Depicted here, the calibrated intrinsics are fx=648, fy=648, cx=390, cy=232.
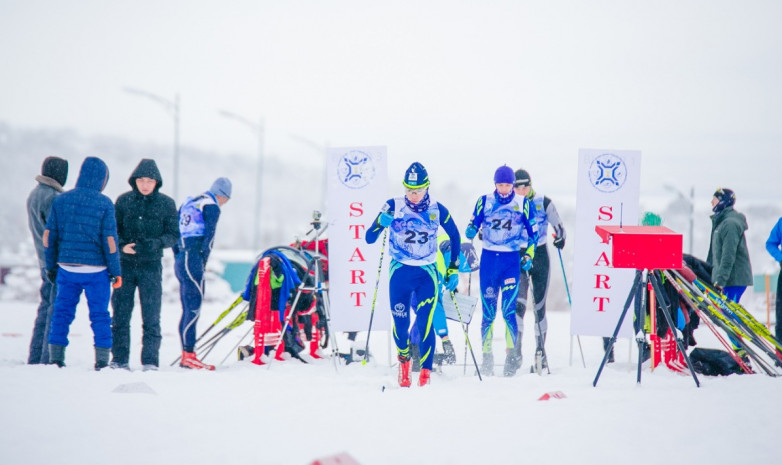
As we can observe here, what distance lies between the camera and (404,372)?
627cm

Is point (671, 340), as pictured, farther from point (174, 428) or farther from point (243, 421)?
point (174, 428)

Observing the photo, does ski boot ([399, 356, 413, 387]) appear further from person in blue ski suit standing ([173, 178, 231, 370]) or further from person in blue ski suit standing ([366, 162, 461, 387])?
person in blue ski suit standing ([173, 178, 231, 370])

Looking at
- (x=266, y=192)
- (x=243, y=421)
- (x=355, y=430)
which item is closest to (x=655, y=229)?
(x=355, y=430)

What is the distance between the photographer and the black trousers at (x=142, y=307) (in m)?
6.73

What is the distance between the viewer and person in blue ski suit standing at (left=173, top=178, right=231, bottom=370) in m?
7.31

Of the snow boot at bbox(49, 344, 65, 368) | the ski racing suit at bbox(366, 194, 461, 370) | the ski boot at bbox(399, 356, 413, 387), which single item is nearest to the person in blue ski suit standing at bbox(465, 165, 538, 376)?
the ski racing suit at bbox(366, 194, 461, 370)

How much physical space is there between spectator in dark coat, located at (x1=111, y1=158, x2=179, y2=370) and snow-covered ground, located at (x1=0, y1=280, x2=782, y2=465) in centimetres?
65

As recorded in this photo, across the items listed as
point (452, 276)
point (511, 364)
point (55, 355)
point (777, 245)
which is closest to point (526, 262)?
point (452, 276)

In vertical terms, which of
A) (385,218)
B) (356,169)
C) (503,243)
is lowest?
(503,243)

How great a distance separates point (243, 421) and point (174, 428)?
49cm

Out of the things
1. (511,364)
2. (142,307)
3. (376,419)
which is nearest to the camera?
(376,419)

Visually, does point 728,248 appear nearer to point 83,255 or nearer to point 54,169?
point 83,255

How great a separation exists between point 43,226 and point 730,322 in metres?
7.22

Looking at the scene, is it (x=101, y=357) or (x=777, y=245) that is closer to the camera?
(x=101, y=357)
